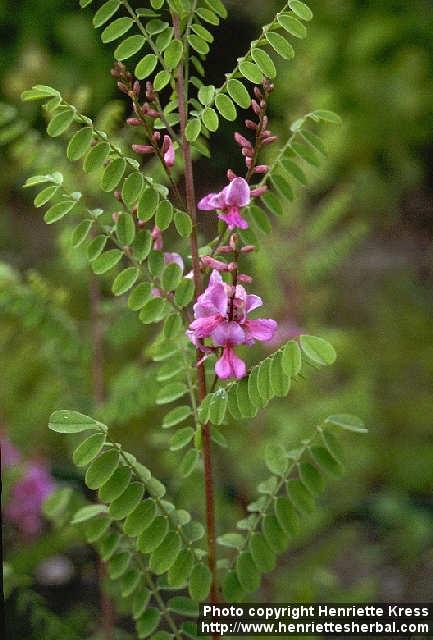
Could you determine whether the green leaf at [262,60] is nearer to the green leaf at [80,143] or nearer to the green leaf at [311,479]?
the green leaf at [80,143]

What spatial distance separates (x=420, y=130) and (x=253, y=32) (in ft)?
2.63

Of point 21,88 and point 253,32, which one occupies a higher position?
point 253,32

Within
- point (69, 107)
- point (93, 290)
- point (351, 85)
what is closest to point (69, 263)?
point (93, 290)

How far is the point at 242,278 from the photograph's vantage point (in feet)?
2.35

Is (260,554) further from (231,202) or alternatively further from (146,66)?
(146,66)

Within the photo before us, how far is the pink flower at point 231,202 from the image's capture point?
0.69m

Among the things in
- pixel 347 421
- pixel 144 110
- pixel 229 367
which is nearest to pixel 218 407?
pixel 229 367

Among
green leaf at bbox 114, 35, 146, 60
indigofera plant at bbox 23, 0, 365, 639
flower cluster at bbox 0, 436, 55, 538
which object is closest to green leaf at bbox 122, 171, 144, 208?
indigofera plant at bbox 23, 0, 365, 639

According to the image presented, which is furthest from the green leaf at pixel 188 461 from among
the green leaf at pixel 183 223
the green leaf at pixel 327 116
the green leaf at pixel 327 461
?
the green leaf at pixel 327 116

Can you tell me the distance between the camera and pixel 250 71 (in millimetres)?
685

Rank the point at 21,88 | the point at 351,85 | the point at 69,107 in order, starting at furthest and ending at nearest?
1. the point at 351,85
2. the point at 21,88
3. the point at 69,107

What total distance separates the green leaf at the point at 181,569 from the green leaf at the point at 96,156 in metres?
0.32

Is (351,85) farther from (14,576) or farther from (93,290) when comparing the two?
(14,576)

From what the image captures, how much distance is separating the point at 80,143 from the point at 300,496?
355 millimetres
